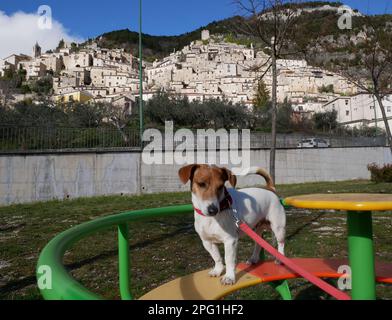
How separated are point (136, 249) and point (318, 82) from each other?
14086 centimetres

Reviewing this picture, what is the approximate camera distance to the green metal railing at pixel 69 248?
4.21ft

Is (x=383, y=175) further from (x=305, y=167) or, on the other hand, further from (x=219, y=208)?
(x=219, y=208)

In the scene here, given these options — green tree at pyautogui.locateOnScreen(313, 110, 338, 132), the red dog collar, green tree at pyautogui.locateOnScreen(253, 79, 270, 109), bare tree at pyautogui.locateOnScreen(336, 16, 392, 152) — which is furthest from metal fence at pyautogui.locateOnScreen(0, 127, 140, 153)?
green tree at pyautogui.locateOnScreen(313, 110, 338, 132)

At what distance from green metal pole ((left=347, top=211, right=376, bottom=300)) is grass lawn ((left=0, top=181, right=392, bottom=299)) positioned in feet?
7.16

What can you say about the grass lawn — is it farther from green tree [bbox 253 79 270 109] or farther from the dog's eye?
green tree [bbox 253 79 270 109]

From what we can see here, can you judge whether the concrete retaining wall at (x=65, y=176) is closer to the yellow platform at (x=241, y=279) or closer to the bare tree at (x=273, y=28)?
the bare tree at (x=273, y=28)

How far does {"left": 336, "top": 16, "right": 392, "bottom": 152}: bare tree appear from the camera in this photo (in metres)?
12.0

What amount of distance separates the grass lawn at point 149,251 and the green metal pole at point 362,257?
2.18 metres

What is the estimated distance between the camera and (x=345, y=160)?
1130 inches

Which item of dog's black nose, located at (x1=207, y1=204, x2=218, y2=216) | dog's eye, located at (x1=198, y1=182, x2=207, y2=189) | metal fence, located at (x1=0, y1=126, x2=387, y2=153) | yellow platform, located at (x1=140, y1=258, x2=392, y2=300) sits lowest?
yellow platform, located at (x1=140, y1=258, x2=392, y2=300)

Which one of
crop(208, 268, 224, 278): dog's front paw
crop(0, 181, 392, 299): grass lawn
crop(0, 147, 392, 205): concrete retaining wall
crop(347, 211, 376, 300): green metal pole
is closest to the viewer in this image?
crop(347, 211, 376, 300): green metal pole

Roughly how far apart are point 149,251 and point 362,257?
17.3 ft
